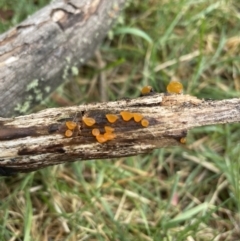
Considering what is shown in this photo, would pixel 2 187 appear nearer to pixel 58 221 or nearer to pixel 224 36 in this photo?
pixel 58 221

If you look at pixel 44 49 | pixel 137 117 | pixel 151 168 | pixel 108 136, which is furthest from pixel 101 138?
pixel 151 168

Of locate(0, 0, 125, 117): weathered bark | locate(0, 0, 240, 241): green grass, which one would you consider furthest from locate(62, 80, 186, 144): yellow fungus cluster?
locate(0, 0, 240, 241): green grass

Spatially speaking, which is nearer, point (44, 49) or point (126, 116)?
point (126, 116)

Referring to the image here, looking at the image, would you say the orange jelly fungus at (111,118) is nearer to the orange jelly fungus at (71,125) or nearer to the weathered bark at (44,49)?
the orange jelly fungus at (71,125)

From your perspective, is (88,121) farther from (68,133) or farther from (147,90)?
(147,90)

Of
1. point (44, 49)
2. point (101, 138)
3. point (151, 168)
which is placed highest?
point (44, 49)

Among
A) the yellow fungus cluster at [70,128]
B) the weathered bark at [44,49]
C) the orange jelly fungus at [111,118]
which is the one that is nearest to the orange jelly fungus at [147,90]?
the orange jelly fungus at [111,118]
